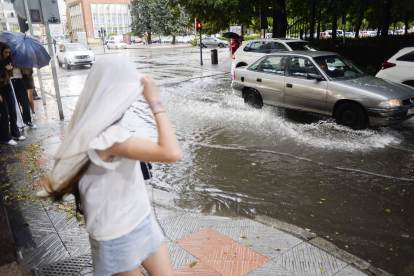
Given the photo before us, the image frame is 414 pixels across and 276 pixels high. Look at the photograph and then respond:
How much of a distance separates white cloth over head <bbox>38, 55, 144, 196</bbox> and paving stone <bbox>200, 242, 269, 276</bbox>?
1892 millimetres

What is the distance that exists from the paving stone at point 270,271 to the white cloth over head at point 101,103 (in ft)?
6.57

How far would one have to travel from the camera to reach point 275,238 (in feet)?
11.7

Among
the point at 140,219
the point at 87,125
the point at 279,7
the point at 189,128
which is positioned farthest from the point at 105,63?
the point at 279,7

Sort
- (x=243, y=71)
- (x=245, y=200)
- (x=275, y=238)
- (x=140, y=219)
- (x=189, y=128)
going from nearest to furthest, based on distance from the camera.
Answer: (x=140, y=219) < (x=275, y=238) < (x=245, y=200) < (x=189, y=128) < (x=243, y=71)

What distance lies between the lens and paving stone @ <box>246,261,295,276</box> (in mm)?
3002

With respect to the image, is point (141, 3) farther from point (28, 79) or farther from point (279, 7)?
point (28, 79)

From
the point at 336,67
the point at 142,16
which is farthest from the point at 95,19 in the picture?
the point at 336,67

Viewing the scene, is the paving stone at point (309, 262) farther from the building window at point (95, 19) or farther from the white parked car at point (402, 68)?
the building window at point (95, 19)

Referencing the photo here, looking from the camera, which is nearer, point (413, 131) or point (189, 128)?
point (413, 131)

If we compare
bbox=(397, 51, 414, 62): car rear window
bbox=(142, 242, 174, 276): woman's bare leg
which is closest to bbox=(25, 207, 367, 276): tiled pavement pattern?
bbox=(142, 242, 174, 276): woman's bare leg

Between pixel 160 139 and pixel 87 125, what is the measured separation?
13.5 inches

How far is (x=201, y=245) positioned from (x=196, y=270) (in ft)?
1.38

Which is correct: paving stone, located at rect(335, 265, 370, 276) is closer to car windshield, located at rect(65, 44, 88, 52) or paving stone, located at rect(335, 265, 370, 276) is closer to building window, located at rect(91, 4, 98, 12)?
car windshield, located at rect(65, 44, 88, 52)

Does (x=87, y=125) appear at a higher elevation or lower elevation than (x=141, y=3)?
lower
